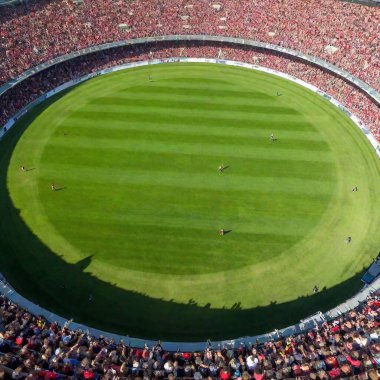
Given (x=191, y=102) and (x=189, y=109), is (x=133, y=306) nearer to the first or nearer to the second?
(x=189, y=109)

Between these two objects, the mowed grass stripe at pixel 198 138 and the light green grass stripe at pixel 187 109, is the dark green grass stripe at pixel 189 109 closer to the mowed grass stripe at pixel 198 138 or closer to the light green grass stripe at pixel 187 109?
the light green grass stripe at pixel 187 109

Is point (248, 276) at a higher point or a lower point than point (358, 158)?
lower

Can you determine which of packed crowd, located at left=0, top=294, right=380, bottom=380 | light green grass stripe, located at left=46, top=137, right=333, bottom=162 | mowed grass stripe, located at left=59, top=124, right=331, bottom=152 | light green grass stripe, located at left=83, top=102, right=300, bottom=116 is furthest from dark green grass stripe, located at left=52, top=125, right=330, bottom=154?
packed crowd, located at left=0, top=294, right=380, bottom=380

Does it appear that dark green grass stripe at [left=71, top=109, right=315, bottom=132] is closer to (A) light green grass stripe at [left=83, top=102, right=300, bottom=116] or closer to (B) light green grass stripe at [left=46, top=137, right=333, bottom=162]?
(A) light green grass stripe at [left=83, top=102, right=300, bottom=116]

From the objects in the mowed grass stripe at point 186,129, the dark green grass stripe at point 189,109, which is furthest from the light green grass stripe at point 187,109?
the mowed grass stripe at point 186,129

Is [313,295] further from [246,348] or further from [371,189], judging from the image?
[371,189]

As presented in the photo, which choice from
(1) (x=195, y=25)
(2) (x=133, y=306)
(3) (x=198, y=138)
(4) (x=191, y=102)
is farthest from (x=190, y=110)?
(2) (x=133, y=306)

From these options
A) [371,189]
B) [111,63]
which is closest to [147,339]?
[371,189]
